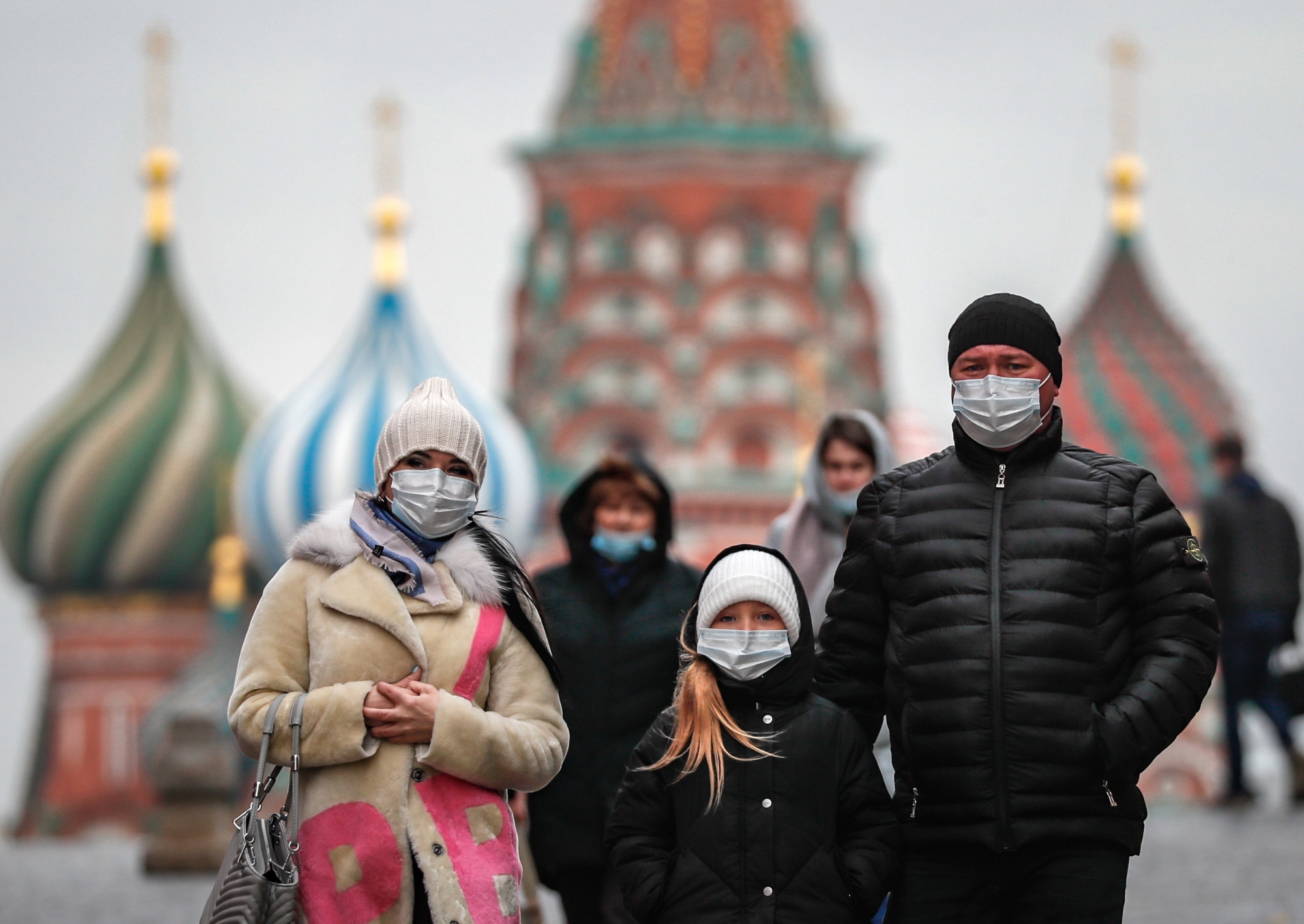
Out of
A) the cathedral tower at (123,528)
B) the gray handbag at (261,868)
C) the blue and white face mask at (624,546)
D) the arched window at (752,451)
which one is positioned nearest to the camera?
the gray handbag at (261,868)

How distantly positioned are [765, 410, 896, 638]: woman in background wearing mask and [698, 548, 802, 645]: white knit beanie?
1244 mm

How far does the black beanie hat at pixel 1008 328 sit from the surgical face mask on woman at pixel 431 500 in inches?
31.3

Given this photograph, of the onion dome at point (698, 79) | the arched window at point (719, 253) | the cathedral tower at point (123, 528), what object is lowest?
the cathedral tower at point (123, 528)

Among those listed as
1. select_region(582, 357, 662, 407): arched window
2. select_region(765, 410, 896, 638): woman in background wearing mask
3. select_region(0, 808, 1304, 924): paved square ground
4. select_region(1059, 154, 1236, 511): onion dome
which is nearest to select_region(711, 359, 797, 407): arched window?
select_region(582, 357, 662, 407): arched window

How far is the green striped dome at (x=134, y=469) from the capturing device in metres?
40.5

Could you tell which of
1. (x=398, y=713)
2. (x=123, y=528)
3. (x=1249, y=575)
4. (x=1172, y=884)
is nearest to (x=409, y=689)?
(x=398, y=713)

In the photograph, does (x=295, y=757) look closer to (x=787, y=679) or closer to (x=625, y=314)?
(x=787, y=679)

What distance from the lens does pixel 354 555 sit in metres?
4.64

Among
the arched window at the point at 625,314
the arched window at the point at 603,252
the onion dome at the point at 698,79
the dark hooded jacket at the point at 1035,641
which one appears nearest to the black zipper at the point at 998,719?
the dark hooded jacket at the point at 1035,641

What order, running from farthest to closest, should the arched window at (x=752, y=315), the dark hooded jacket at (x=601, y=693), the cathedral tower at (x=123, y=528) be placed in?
the arched window at (x=752, y=315), the cathedral tower at (x=123, y=528), the dark hooded jacket at (x=601, y=693)

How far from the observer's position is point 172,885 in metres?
11.3

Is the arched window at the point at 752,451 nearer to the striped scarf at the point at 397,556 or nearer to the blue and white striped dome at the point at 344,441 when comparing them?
the blue and white striped dome at the point at 344,441

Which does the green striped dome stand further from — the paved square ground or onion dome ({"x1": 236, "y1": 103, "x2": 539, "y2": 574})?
the paved square ground

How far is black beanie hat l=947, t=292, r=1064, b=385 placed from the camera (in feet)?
15.1
